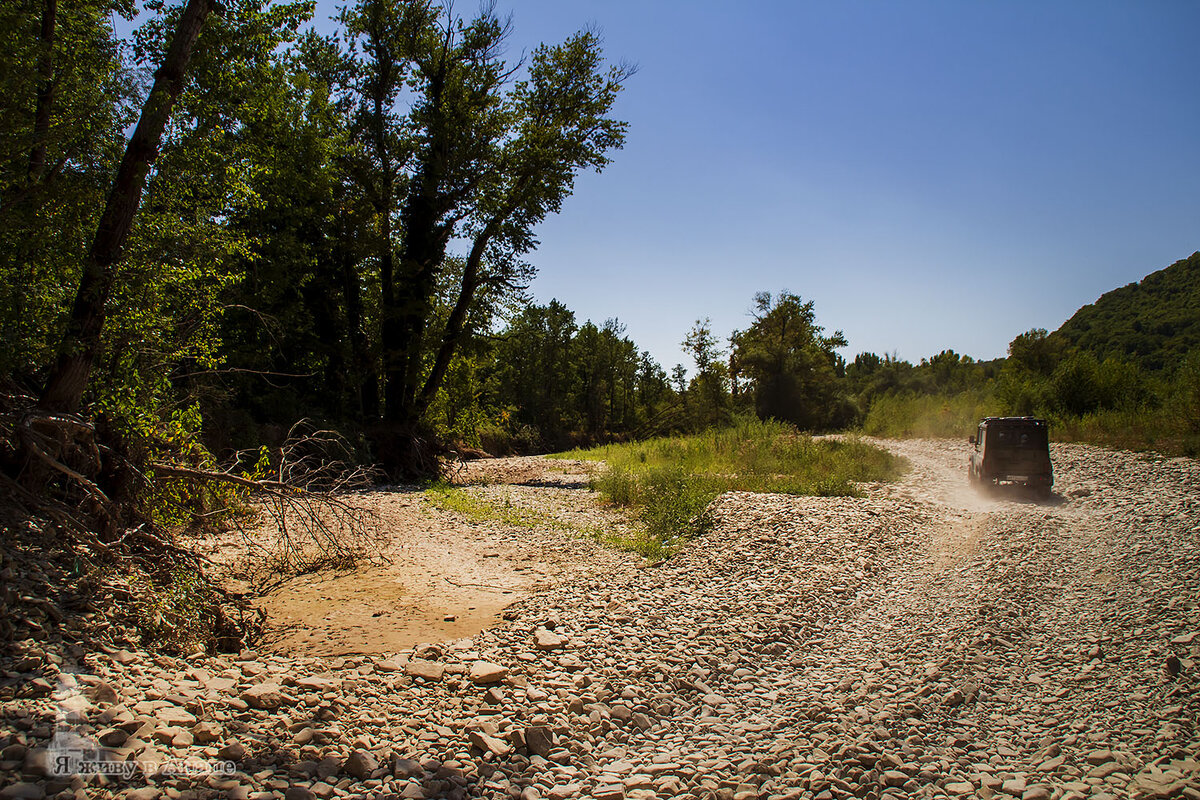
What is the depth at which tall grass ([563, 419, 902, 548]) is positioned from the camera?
36.0 feet

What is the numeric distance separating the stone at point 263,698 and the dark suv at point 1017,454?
14.0 m

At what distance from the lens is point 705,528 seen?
9.85 meters

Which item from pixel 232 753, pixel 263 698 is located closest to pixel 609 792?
pixel 232 753

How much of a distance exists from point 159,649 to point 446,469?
47.4 ft

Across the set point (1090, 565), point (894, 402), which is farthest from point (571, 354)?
point (1090, 565)

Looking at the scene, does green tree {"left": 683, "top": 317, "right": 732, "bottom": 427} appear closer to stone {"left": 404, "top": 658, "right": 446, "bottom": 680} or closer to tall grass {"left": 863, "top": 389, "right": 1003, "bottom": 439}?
tall grass {"left": 863, "top": 389, "right": 1003, "bottom": 439}

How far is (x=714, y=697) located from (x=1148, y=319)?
5133 cm

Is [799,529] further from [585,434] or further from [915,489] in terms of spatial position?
[585,434]

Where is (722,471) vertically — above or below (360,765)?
above

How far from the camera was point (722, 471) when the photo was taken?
53.1ft

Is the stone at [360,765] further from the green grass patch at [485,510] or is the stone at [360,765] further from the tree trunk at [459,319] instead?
the tree trunk at [459,319]

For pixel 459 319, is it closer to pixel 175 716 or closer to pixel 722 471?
pixel 722 471

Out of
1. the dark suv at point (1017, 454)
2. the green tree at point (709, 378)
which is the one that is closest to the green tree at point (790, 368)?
the green tree at point (709, 378)
